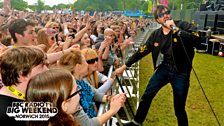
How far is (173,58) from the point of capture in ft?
14.8

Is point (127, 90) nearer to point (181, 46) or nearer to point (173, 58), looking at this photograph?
point (173, 58)

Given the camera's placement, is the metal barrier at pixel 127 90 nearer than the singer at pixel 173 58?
Yes

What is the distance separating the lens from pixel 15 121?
1.82 m

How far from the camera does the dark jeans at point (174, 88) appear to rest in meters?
4.50

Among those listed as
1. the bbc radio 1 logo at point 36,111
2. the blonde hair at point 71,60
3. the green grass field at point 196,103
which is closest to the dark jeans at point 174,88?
the green grass field at point 196,103

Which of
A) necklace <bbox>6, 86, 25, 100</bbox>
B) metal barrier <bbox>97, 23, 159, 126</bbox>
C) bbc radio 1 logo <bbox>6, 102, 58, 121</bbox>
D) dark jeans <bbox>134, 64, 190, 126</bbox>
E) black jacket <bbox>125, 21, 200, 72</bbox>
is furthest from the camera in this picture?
dark jeans <bbox>134, 64, 190, 126</bbox>

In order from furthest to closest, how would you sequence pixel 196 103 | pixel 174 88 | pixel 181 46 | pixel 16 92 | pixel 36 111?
pixel 196 103
pixel 174 88
pixel 181 46
pixel 16 92
pixel 36 111

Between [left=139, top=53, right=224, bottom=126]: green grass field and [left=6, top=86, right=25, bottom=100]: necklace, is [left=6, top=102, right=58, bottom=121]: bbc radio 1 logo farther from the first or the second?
[left=139, top=53, right=224, bottom=126]: green grass field

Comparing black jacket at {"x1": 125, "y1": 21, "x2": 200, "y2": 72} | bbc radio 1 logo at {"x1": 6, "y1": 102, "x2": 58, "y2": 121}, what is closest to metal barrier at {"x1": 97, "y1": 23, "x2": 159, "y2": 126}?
black jacket at {"x1": 125, "y1": 21, "x2": 200, "y2": 72}

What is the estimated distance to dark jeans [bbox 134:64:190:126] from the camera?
450cm

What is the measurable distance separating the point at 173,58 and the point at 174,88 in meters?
0.51

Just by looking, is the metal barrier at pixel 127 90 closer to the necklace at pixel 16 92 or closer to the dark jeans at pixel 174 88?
the dark jeans at pixel 174 88

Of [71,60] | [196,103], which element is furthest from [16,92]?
[196,103]

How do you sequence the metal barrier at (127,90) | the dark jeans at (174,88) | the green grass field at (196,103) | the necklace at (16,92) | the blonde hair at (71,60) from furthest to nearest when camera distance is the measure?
the green grass field at (196,103), the dark jeans at (174,88), the metal barrier at (127,90), the blonde hair at (71,60), the necklace at (16,92)
